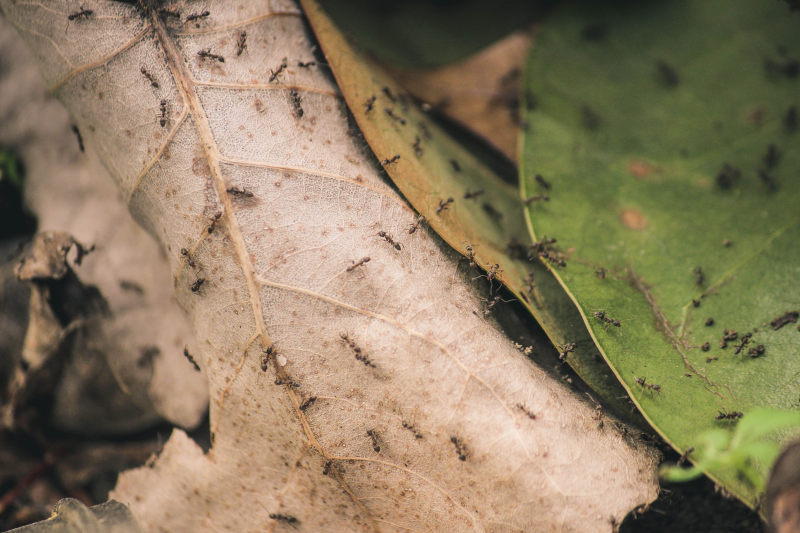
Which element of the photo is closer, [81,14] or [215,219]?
[215,219]

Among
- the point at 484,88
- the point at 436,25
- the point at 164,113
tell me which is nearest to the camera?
the point at 164,113

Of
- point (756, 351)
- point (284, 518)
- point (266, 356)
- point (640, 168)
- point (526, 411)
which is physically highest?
point (640, 168)

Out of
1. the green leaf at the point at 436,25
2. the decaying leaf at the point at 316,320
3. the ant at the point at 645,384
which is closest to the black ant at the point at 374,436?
the decaying leaf at the point at 316,320

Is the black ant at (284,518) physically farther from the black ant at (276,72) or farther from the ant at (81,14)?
the ant at (81,14)

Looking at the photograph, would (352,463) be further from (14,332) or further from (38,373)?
Answer: (14,332)

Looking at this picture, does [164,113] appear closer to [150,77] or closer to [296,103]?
[150,77]

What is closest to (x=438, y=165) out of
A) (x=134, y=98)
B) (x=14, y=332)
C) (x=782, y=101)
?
(x=134, y=98)

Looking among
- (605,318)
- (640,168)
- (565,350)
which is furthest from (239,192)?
(640,168)
